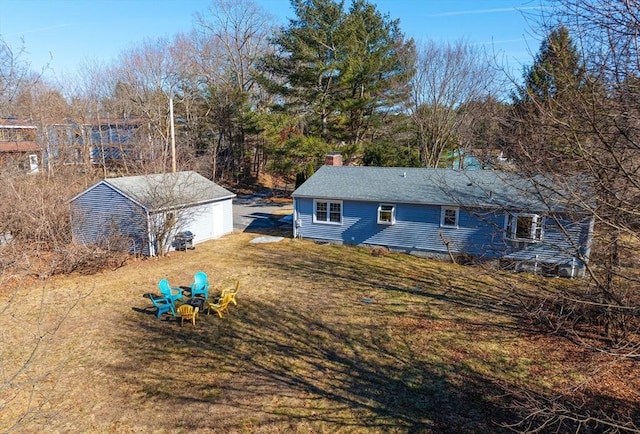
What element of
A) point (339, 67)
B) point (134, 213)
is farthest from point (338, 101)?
point (134, 213)

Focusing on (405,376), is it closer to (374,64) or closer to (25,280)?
(25,280)

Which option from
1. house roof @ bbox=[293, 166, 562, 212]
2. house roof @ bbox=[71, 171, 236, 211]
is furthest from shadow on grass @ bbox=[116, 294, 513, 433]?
house roof @ bbox=[293, 166, 562, 212]

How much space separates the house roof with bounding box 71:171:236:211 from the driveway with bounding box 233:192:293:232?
3.77 m

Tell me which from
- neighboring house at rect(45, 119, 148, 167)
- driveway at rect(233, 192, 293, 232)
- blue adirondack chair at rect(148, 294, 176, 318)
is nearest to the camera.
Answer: blue adirondack chair at rect(148, 294, 176, 318)

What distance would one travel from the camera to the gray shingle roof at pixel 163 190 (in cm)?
1741

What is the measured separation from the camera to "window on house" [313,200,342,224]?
64.2 feet

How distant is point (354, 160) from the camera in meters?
31.9

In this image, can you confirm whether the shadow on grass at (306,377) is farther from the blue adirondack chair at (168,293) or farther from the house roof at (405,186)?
the house roof at (405,186)

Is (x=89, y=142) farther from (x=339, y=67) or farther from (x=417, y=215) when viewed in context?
(x=417, y=215)

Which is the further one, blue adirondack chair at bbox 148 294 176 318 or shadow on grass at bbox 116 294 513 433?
blue adirondack chair at bbox 148 294 176 318

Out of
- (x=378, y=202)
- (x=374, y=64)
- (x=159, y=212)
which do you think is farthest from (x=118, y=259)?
(x=374, y=64)

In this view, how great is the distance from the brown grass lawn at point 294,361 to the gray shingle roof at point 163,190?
13.0ft

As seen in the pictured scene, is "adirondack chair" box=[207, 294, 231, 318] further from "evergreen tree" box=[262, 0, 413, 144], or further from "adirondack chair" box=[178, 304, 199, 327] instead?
"evergreen tree" box=[262, 0, 413, 144]

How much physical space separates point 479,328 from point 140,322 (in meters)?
9.50
